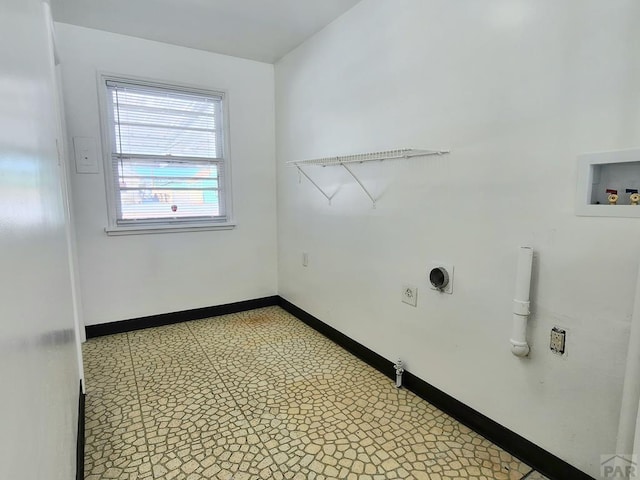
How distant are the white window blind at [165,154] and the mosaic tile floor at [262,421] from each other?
121 centimetres

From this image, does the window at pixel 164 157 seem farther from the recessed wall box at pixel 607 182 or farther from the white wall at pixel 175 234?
the recessed wall box at pixel 607 182

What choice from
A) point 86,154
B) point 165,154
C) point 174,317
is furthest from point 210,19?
point 174,317

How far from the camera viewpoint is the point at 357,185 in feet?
8.33

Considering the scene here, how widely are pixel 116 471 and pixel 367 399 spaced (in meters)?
1.32

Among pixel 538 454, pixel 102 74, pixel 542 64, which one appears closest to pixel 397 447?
pixel 538 454

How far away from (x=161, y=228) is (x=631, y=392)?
128 inches

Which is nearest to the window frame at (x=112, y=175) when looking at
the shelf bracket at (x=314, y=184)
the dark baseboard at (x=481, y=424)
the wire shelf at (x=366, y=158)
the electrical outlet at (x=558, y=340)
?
the shelf bracket at (x=314, y=184)

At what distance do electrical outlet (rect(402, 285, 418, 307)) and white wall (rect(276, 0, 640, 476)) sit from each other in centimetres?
5

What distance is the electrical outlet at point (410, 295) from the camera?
2131 millimetres

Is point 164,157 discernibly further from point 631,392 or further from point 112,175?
point 631,392

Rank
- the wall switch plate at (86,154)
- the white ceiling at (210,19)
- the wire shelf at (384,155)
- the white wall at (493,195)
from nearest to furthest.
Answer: the white wall at (493,195)
the wire shelf at (384,155)
the white ceiling at (210,19)
the wall switch plate at (86,154)

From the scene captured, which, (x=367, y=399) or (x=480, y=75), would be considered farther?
(x=367, y=399)

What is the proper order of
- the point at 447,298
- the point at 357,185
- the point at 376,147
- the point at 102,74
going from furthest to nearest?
the point at 102,74
the point at 357,185
the point at 376,147
the point at 447,298

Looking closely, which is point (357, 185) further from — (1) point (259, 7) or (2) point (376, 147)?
(1) point (259, 7)
